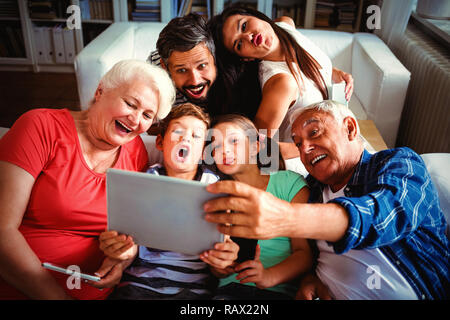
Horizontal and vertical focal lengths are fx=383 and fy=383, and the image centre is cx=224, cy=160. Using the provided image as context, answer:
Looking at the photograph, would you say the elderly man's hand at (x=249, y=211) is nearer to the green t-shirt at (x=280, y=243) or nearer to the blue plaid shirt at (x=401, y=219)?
the blue plaid shirt at (x=401, y=219)

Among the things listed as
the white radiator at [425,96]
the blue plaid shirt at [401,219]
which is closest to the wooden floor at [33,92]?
the white radiator at [425,96]

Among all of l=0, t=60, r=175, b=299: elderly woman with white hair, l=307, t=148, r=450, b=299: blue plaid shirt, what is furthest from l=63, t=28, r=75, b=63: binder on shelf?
l=307, t=148, r=450, b=299: blue plaid shirt

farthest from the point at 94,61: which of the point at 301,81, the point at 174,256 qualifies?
the point at 174,256

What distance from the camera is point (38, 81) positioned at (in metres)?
3.88

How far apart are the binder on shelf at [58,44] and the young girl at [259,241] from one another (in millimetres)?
3177

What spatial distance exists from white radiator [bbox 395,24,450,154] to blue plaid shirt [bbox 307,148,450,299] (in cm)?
118

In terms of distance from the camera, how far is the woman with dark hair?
1576 mm

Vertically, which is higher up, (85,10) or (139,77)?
(139,77)

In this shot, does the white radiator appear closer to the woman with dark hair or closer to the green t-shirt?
the woman with dark hair

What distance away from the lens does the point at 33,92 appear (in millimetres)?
3617

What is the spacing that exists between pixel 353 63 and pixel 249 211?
2164mm

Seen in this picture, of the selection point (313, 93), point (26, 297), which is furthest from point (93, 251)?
point (313, 93)

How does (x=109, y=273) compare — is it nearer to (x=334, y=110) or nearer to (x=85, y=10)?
(x=334, y=110)

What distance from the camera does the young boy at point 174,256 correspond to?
1.03 metres
